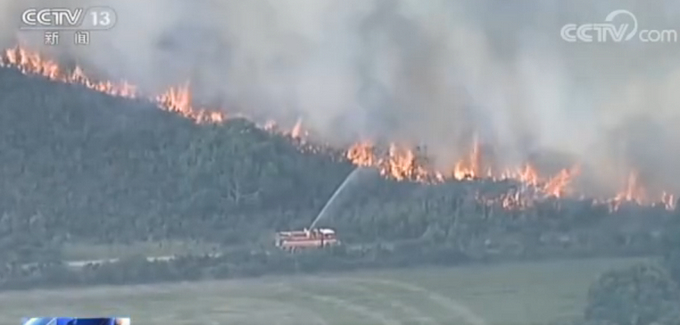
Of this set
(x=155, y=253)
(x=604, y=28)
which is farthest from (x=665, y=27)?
(x=155, y=253)

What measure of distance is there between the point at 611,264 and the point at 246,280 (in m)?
0.93

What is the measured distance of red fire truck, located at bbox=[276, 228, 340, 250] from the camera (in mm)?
Answer: 2322

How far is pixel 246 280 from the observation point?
2334mm

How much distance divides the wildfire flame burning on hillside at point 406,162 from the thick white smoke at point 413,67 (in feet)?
0.09

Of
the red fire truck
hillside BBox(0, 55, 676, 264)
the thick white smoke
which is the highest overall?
the thick white smoke

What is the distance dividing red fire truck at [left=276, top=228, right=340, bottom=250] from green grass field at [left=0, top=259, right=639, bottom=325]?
9 cm

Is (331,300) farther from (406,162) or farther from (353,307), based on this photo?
(406,162)

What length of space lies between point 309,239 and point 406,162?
313 mm

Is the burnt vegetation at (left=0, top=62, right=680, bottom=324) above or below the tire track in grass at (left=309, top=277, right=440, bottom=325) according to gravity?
above

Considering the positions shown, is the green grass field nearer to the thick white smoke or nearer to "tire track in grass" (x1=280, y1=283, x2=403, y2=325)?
"tire track in grass" (x1=280, y1=283, x2=403, y2=325)

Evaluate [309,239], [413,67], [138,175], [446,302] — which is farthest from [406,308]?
[138,175]

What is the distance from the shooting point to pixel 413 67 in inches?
91.8

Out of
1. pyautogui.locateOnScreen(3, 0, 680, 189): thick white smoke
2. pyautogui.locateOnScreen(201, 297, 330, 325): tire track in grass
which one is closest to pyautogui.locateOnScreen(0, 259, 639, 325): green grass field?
pyautogui.locateOnScreen(201, 297, 330, 325): tire track in grass

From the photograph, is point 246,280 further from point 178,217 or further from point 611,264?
point 611,264
